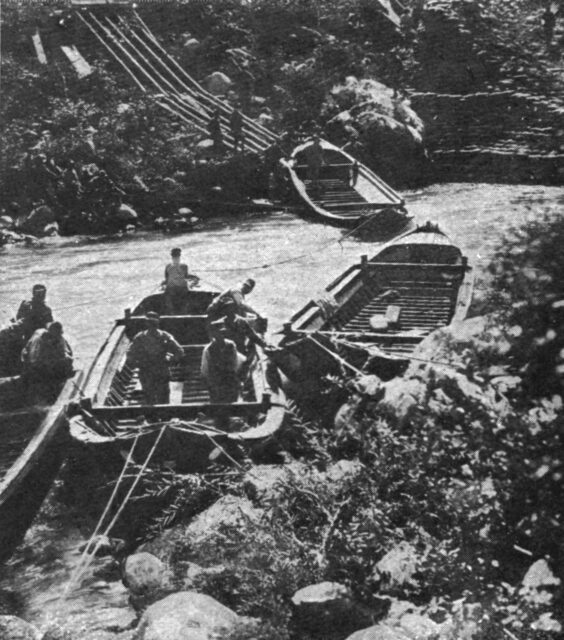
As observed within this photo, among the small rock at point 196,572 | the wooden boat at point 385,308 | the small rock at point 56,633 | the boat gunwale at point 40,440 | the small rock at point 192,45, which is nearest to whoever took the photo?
the small rock at point 56,633

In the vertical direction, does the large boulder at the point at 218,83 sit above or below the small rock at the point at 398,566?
above

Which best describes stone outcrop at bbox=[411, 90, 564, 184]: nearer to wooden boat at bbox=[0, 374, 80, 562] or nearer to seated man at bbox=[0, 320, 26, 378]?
seated man at bbox=[0, 320, 26, 378]

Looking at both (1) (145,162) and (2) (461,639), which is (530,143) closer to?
(1) (145,162)

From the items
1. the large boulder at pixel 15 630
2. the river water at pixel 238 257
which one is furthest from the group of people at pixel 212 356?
the large boulder at pixel 15 630

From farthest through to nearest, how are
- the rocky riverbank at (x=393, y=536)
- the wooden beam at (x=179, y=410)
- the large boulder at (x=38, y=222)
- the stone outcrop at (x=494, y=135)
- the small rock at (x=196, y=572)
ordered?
the large boulder at (x=38, y=222)
the stone outcrop at (x=494, y=135)
the wooden beam at (x=179, y=410)
the small rock at (x=196, y=572)
the rocky riverbank at (x=393, y=536)

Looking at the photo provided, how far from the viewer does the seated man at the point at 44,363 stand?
12.0 m

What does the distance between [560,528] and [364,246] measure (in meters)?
17.0

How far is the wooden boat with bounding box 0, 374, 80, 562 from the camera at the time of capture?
954 centimetres

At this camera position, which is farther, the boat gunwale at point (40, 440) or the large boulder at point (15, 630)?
the boat gunwale at point (40, 440)

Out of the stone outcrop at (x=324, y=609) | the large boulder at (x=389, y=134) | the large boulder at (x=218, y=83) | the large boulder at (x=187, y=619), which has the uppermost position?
the large boulder at (x=218, y=83)

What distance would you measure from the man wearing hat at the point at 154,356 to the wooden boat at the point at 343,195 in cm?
1198

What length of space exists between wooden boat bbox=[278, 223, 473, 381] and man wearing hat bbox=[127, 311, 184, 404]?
1.86m

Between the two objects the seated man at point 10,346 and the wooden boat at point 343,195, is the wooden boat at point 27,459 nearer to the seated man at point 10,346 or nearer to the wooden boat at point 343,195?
the seated man at point 10,346

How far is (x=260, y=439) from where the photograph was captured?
10039mm
